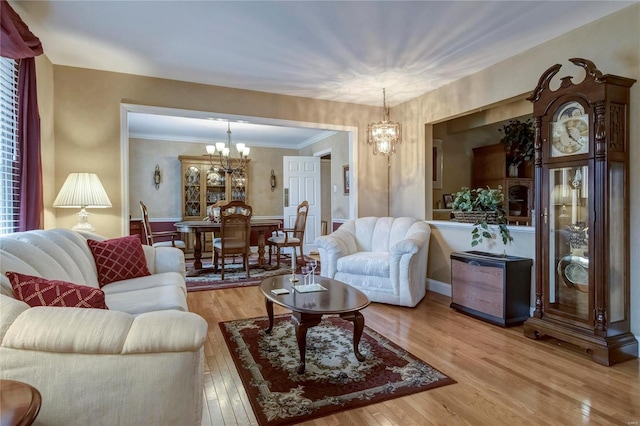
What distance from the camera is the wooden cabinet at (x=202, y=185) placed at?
281 inches

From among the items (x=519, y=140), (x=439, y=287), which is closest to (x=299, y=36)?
(x=439, y=287)

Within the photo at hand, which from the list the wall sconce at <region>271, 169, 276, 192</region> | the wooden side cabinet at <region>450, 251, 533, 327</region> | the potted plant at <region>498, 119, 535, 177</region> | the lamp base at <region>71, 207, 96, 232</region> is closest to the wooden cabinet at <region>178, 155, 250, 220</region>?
the wall sconce at <region>271, 169, 276, 192</region>

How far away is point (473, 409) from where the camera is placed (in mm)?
1797

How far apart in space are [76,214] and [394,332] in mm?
3371

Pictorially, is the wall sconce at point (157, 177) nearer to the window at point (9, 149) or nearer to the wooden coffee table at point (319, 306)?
the window at point (9, 149)

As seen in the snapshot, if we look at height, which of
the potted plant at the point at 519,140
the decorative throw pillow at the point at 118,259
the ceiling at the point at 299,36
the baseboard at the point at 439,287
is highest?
the ceiling at the point at 299,36

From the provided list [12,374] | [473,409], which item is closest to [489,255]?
[473,409]

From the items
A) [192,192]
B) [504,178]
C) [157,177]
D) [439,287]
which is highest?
[157,177]

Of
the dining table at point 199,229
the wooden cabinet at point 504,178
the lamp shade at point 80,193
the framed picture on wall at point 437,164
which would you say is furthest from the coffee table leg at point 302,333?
the wooden cabinet at point 504,178

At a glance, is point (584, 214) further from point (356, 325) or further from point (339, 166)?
point (339, 166)

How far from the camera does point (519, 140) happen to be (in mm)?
5312

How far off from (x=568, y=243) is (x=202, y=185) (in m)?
6.36

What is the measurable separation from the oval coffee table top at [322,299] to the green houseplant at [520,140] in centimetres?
415

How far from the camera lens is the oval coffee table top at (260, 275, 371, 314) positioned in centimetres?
213
